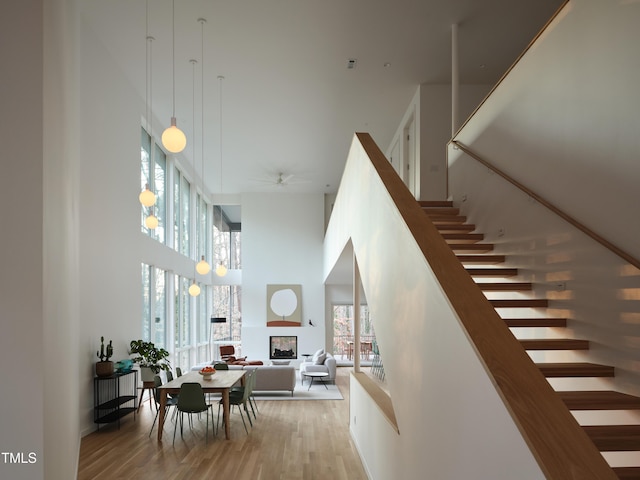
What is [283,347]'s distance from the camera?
17016mm

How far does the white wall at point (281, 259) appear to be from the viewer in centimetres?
1708

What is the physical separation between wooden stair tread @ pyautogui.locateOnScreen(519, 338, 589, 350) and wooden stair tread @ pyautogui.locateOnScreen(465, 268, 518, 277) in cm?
110

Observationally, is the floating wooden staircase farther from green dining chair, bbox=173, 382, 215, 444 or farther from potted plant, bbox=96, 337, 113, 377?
potted plant, bbox=96, 337, 113, 377

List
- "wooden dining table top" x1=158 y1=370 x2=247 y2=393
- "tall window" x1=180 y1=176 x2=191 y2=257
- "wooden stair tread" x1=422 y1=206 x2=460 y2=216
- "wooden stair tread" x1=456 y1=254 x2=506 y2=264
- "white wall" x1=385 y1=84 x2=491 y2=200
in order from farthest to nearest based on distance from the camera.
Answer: "tall window" x1=180 y1=176 x2=191 y2=257 → "white wall" x1=385 y1=84 x2=491 y2=200 → "wooden dining table top" x1=158 y1=370 x2=247 y2=393 → "wooden stair tread" x1=422 y1=206 x2=460 y2=216 → "wooden stair tread" x1=456 y1=254 x2=506 y2=264

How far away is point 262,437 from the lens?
7438mm

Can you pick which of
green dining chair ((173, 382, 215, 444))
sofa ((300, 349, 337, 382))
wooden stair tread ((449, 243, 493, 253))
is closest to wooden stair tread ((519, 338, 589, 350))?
wooden stair tread ((449, 243, 493, 253))

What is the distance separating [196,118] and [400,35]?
4.73 meters

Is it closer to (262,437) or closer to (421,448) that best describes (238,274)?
(262,437)

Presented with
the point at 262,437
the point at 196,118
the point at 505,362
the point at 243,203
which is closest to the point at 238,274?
the point at 243,203

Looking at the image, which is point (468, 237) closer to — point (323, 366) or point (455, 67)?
point (455, 67)

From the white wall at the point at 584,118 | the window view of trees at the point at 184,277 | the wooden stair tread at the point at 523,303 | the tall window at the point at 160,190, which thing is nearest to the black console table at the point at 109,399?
the window view of trees at the point at 184,277

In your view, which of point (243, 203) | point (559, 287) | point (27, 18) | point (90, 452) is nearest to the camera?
point (27, 18)

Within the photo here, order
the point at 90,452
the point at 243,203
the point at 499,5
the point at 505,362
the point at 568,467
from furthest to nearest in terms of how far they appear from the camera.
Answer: the point at 243,203 → the point at 499,5 → the point at 90,452 → the point at 505,362 → the point at 568,467

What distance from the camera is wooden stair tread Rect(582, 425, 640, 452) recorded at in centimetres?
255
